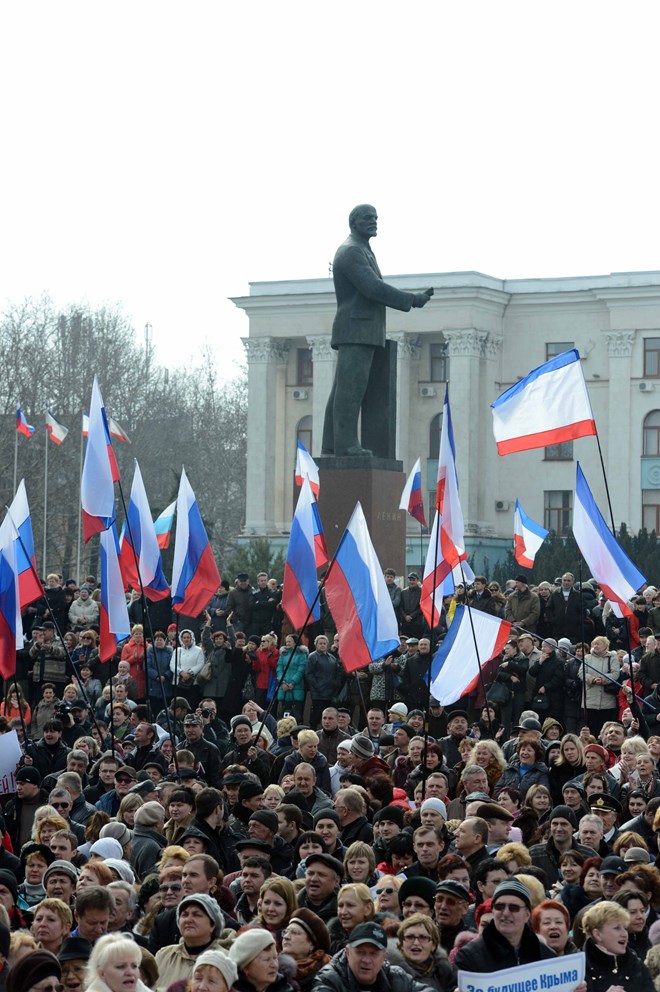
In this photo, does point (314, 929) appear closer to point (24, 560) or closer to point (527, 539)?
point (24, 560)

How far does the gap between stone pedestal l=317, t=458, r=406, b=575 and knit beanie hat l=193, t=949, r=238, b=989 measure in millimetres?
11895

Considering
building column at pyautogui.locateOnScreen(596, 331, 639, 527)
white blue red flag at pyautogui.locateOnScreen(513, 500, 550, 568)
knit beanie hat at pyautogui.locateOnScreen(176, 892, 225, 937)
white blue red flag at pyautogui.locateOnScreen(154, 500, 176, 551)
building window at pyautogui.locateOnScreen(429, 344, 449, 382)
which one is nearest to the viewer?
knit beanie hat at pyautogui.locateOnScreen(176, 892, 225, 937)

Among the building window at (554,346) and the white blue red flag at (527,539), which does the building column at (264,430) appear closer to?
the building window at (554,346)

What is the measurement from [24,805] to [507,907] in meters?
6.46

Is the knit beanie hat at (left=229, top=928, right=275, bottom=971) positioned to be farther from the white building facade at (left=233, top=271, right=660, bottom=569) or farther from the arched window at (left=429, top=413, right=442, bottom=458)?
the arched window at (left=429, top=413, right=442, bottom=458)

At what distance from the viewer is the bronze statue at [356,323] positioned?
62.3 feet

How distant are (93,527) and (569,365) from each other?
4.55 meters

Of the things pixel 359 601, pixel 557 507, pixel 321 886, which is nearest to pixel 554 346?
pixel 557 507

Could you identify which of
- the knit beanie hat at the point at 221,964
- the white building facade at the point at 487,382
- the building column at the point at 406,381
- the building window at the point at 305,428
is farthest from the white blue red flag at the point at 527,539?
the building window at the point at 305,428

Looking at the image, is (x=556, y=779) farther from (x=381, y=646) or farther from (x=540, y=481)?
(x=540, y=481)

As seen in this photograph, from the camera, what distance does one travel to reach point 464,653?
1475 cm

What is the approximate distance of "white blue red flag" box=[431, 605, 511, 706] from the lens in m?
14.6

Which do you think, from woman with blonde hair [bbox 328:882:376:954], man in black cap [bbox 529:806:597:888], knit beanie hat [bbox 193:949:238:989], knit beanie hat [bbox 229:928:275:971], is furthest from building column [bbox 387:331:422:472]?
knit beanie hat [bbox 193:949:238:989]

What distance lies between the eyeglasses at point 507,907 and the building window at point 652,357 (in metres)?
64.0
